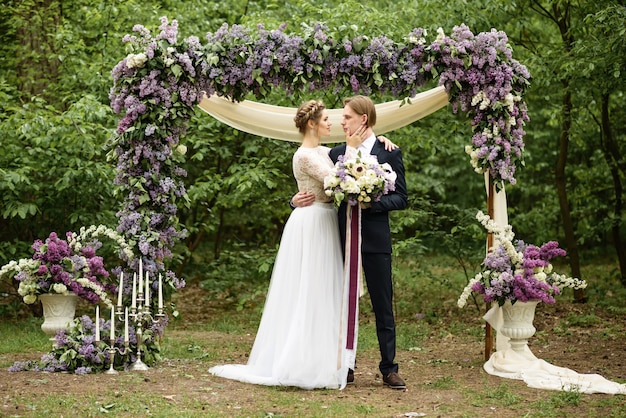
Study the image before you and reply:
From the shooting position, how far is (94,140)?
29.2 ft

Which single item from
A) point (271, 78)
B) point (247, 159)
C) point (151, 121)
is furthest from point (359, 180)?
point (247, 159)

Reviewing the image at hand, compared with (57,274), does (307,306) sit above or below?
below

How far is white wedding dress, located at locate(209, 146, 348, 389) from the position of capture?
19.1 ft

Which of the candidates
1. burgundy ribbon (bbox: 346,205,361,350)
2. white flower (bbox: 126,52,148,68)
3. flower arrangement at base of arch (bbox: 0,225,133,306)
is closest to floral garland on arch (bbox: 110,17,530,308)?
white flower (bbox: 126,52,148,68)

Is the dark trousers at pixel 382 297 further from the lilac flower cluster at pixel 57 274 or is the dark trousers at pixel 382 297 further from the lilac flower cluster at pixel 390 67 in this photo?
the lilac flower cluster at pixel 57 274

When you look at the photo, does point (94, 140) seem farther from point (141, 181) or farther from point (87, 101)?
point (141, 181)

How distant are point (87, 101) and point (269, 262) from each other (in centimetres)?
271

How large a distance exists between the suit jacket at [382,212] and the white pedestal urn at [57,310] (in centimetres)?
245

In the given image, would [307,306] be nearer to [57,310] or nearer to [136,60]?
[57,310]

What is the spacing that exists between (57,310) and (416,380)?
9.84ft

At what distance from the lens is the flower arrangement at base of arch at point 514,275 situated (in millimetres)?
6281

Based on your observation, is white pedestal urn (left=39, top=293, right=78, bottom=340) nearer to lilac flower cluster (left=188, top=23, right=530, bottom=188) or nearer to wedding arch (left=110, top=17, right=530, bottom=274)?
wedding arch (left=110, top=17, right=530, bottom=274)

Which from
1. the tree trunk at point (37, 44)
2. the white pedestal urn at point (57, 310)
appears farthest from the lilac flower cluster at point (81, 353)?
the tree trunk at point (37, 44)

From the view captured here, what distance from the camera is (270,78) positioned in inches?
264
